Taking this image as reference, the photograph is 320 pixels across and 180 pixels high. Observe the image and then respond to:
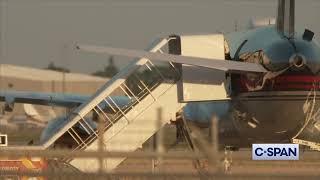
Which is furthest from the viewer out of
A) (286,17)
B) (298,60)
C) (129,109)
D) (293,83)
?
(286,17)

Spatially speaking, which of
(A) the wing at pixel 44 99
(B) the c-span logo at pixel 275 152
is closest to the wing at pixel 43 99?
(A) the wing at pixel 44 99

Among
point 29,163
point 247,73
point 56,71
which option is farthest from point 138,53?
point 56,71

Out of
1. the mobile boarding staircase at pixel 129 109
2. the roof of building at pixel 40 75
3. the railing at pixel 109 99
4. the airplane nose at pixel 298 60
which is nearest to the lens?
the mobile boarding staircase at pixel 129 109

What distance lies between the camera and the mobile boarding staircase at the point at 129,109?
1005 inches

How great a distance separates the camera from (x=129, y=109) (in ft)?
87.2

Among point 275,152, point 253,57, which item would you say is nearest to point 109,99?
point 253,57

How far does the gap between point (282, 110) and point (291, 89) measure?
722mm

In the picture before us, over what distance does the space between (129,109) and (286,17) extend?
5.99 metres

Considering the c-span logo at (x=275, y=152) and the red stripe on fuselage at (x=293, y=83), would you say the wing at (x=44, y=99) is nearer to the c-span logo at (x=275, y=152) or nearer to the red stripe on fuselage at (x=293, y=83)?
the red stripe on fuselage at (x=293, y=83)

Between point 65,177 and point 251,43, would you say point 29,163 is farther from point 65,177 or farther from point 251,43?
point 251,43

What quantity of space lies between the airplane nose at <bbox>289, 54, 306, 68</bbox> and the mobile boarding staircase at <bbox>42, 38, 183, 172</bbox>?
138 inches

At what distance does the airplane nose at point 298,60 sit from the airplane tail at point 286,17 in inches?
56.1

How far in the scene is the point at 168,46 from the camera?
28391 mm

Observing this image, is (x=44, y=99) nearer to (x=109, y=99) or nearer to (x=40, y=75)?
(x=109, y=99)
